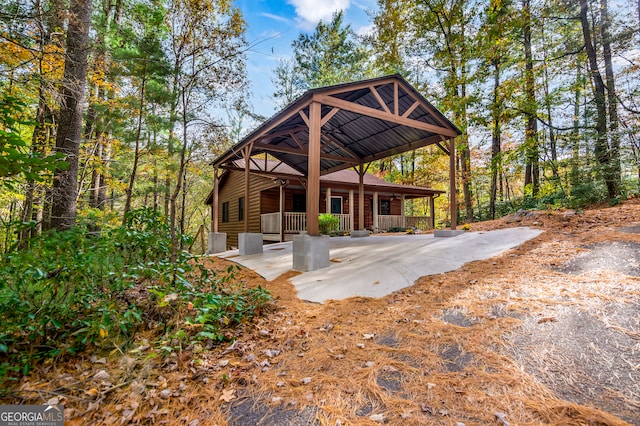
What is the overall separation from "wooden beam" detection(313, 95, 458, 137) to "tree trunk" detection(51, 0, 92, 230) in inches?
171

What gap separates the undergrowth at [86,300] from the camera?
7.12ft

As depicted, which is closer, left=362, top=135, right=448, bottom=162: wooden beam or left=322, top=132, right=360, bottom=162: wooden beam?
left=362, top=135, right=448, bottom=162: wooden beam

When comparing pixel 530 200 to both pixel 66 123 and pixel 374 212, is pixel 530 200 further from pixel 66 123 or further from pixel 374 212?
pixel 66 123

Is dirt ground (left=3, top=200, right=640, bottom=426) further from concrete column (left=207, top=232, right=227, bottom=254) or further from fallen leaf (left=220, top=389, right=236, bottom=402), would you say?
concrete column (left=207, top=232, right=227, bottom=254)

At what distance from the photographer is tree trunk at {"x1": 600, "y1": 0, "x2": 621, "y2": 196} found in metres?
7.97

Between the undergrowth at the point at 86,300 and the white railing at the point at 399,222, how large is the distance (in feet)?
41.9

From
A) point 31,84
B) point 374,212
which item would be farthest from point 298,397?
point 374,212

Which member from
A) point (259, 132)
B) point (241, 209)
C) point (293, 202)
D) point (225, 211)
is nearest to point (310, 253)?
point (259, 132)

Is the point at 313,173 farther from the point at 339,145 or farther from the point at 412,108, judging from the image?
the point at 339,145

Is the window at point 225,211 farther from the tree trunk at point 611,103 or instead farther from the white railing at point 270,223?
the tree trunk at point 611,103

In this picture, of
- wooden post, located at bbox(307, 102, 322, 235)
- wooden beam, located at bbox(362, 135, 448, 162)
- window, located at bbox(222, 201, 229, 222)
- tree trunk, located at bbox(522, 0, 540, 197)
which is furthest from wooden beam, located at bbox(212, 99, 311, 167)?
tree trunk, located at bbox(522, 0, 540, 197)

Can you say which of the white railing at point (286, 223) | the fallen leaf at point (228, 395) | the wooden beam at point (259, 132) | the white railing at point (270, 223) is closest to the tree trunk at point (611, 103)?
the wooden beam at point (259, 132)

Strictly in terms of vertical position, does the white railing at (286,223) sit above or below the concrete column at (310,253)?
above

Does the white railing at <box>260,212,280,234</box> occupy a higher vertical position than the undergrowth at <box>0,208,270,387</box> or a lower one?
higher
